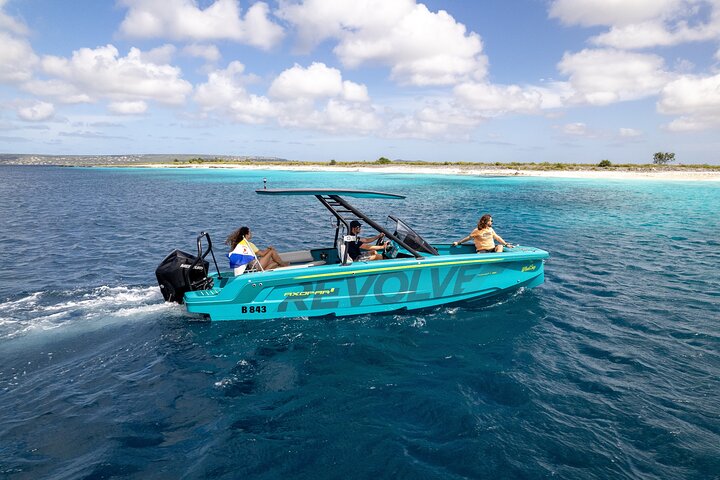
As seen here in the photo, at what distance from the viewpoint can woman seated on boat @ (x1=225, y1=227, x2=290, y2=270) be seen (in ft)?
27.0

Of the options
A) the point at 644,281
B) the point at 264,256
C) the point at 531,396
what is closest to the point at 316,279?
the point at 264,256

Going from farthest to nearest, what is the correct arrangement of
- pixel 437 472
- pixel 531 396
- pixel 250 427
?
pixel 531 396 → pixel 250 427 → pixel 437 472

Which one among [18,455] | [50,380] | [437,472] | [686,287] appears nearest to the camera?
[437,472]

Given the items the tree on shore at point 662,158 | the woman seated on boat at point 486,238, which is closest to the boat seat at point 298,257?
the woman seated on boat at point 486,238

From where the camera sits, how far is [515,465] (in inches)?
168

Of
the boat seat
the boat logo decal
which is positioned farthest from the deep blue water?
the boat seat

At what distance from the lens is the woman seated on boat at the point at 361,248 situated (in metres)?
8.54

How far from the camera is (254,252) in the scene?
8398 mm

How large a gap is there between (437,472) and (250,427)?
230 cm

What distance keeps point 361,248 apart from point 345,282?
1355 mm

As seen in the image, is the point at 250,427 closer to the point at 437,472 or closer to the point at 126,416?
the point at 126,416

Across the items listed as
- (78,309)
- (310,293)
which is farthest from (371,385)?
(78,309)

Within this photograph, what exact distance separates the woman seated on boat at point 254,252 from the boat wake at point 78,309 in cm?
188

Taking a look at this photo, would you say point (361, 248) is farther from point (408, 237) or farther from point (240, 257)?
point (240, 257)
